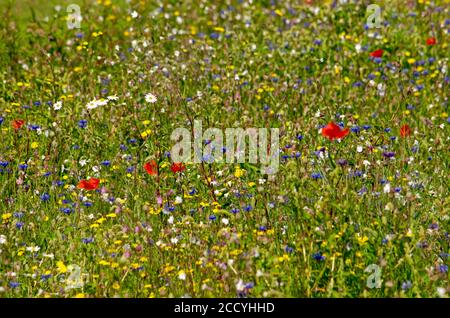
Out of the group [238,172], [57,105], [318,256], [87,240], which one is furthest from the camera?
[57,105]

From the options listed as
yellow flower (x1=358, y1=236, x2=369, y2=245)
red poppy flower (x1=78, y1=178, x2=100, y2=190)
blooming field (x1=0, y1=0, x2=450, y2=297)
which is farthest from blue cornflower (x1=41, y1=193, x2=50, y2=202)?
yellow flower (x1=358, y1=236, x2=369, y2=245)

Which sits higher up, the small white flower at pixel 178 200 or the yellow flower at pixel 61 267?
the small white flower at pixel 178 200

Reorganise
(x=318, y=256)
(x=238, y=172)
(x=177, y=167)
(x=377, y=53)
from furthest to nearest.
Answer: (x=377, y=53)
(x=238, y=172)
(x=177, y=167)
(x=318, y=256)

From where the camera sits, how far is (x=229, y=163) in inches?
202

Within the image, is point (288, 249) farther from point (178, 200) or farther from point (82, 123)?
point (82, 123)

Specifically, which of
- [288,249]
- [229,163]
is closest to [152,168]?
[229,163]

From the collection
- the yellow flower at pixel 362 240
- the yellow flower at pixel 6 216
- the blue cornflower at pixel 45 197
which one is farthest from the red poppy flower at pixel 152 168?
the yellow flower at pixel 362 240

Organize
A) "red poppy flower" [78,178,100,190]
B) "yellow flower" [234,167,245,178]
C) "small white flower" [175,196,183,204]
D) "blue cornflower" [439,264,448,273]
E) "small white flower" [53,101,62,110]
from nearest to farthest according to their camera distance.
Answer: "blue cornflower" [439,264,448,273]
"small white flower" [175,196,183,204]
"red poppy flower" [78,178,100,190]
"yellow flower" [234,167,245,178]
"small white flower" [53,101,62,110]

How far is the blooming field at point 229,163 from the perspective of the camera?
13.0 feet

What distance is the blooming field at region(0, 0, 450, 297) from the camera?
3.95 m

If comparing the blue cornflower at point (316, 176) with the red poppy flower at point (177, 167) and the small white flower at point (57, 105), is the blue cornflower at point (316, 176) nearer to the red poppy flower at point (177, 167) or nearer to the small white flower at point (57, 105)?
the red poppy flower at point (177, 167)

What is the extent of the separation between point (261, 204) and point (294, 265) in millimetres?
608

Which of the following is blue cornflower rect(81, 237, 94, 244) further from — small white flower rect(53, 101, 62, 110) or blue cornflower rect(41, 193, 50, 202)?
small white flower rect(53, 101, 62, 110)

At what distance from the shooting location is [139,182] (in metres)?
4.89
